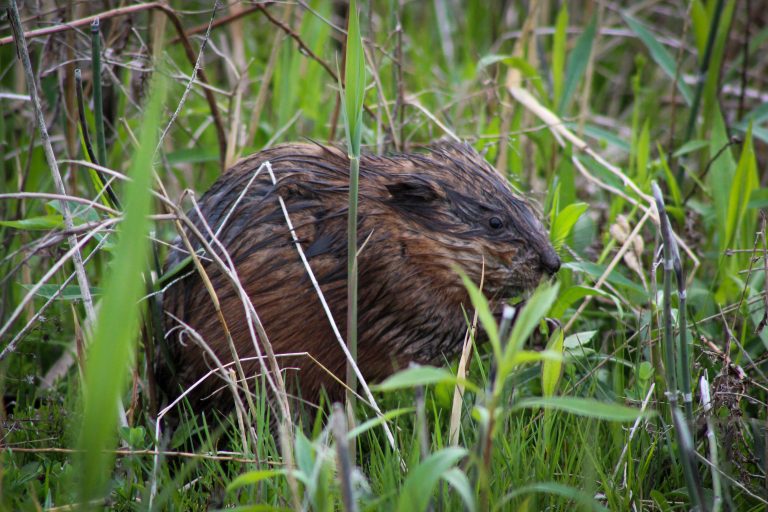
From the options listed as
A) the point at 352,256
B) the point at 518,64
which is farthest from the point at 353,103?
the point at 518,64

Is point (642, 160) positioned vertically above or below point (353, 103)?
below

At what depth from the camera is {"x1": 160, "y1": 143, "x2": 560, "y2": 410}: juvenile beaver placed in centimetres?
264

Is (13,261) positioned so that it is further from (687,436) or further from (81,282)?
(687,436)

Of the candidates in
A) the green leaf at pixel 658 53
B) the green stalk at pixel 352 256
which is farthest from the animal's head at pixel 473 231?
the green leaf at pixel 658 53

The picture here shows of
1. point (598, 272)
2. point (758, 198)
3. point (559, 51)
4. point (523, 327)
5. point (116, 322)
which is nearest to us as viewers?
point (116, 322)

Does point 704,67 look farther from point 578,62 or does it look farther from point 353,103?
point 353,103

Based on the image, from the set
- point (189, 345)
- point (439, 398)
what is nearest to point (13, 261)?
point (189, 345)

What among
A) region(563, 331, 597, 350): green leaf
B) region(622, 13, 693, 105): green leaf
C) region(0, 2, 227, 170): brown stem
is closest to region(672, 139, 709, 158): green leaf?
region(622, 13, 693, 105): green leaf

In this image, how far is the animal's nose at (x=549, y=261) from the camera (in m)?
2.78

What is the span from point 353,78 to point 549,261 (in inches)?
43.8

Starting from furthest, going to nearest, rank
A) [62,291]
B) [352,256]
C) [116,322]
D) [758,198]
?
1. [758,198]
2. [62,291]
3. [352,256]
4. [116,322]

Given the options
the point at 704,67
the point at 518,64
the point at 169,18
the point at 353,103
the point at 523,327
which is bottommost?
the point at 523,327

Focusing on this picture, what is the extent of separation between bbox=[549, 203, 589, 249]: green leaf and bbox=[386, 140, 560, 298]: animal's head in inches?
4.8

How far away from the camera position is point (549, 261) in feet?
9.10
